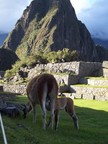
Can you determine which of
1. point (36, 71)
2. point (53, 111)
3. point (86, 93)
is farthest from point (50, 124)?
point (36, 71)

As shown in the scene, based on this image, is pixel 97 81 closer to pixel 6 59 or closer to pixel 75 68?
pixel 75 68

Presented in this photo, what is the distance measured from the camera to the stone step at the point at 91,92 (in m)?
44.4

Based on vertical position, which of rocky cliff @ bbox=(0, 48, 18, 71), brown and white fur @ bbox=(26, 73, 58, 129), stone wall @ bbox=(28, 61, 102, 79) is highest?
rocky cliff @ bbox=(0, 48, 18, 71)

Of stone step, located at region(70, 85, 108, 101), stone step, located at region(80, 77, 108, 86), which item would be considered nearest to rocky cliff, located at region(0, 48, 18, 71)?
stone step, located at region(80, 77, 108, 86)

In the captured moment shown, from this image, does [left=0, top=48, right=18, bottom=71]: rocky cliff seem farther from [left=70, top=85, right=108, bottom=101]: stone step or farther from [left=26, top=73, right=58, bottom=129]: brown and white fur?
[left=26, top=73, right=58, bottom=129]: brown and white fur

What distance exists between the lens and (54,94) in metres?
14.6

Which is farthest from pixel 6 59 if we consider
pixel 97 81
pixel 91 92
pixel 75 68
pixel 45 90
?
pixel 45 90

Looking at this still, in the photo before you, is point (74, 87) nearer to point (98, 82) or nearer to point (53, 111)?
point (98, 82)

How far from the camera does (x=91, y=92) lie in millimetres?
46000

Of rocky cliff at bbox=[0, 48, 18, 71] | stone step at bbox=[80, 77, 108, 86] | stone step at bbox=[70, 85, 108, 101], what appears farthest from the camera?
rocky cliff at bbox=[0, 48, 18, 71]

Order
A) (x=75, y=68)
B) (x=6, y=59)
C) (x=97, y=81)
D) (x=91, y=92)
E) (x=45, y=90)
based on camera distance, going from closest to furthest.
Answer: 1. (x=45, y=90)
2. (x=91, y=92)
3. (x=97, y=81)
4. (x=75, y=68)
5. (x=6, y=59)

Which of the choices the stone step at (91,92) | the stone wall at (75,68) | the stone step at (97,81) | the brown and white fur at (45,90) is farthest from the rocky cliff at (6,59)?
the brown and white fur at (45,90)

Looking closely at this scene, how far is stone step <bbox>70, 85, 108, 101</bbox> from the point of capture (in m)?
44.4

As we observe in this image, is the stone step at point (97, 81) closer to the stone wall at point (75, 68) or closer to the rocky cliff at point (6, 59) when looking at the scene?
the stone wall at point (75, 68)
